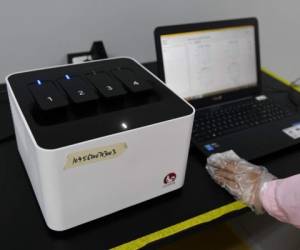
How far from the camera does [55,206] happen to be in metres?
0.54

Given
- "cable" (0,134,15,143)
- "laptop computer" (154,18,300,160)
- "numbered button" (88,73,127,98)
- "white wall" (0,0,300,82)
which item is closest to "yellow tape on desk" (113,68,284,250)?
"laptop computer" (154,18,300,160)

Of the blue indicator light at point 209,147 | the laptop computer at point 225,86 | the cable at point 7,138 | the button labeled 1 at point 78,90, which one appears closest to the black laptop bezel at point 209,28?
the laptop computer at point 225,86

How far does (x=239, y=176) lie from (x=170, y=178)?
0.16m

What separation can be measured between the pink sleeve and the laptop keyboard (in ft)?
0.65

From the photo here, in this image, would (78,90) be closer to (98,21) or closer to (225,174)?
(225,174)

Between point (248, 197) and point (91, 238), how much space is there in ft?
1.05

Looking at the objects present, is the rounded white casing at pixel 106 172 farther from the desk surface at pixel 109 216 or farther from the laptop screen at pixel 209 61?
the laptop screen at pixel 209 61

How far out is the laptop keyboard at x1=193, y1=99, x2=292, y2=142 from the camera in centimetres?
83

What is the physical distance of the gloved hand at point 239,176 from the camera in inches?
26.7

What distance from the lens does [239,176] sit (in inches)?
27.6

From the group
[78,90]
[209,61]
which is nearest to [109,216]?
[78,90]

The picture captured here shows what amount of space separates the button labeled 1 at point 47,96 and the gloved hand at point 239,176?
0.35m

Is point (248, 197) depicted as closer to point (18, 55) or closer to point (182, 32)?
point (182, 32)

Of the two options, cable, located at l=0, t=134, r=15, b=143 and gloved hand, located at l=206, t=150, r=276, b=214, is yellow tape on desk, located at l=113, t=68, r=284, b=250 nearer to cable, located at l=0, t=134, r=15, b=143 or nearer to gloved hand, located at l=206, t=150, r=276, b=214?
gloved hand, located at l=206, t=150, r=276, b=214
